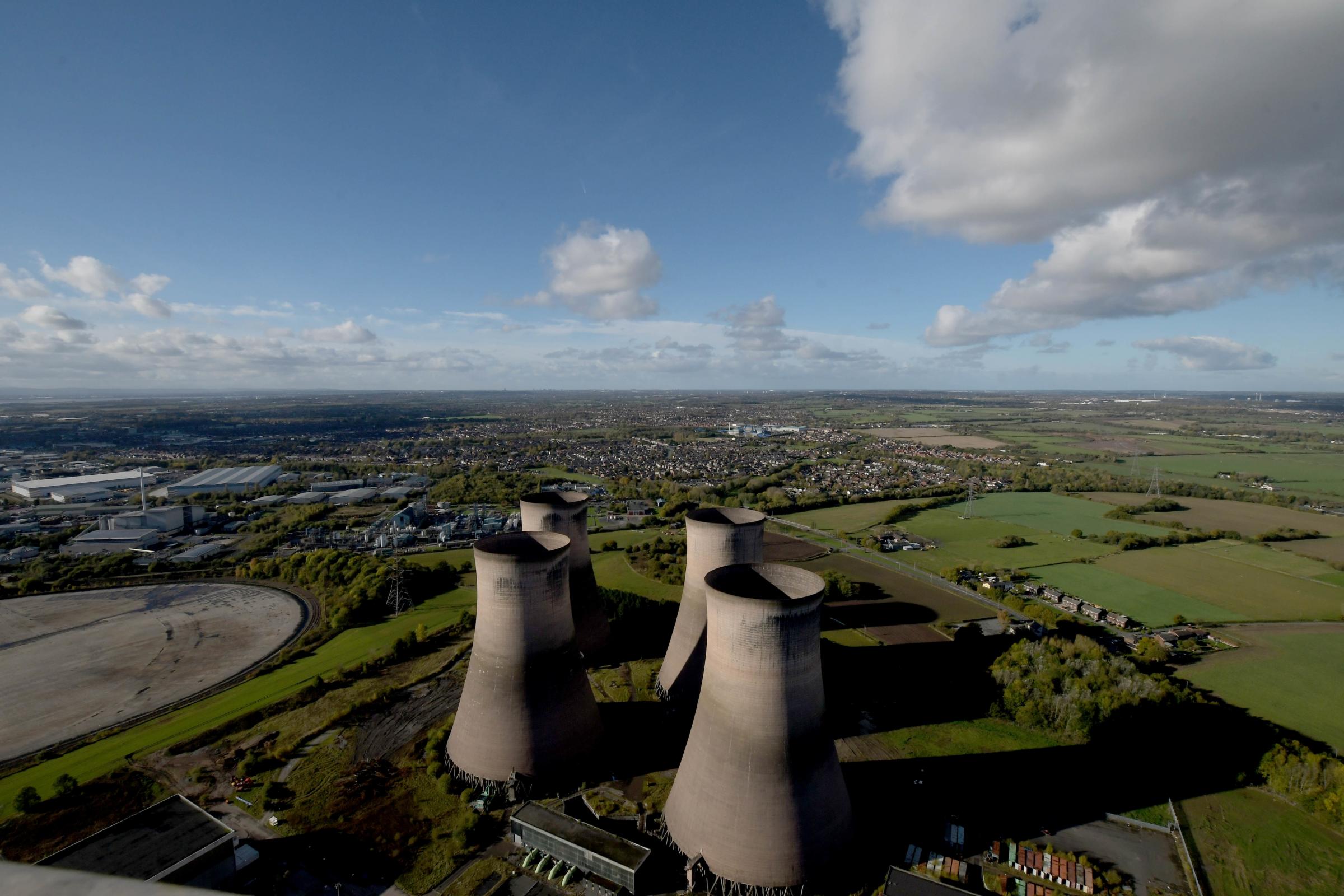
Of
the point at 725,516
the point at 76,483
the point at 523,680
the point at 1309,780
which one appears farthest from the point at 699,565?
the point at 76,483

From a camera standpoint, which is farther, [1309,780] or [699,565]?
[699,565]

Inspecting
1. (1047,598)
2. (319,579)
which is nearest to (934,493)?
(1047,598)

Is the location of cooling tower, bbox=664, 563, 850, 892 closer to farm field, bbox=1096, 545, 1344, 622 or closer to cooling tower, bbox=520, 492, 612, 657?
cooling tower, bbox=520, 492, 612, 657

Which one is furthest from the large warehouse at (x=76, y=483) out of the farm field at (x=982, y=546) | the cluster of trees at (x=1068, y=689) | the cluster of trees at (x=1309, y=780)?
the cluster of trees at (x=1309, y=780)

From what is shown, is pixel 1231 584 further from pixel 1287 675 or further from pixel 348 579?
pixel 348 579

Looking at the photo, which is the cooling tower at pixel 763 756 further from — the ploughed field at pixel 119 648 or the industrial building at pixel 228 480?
the industrial building at pixel 228 480
